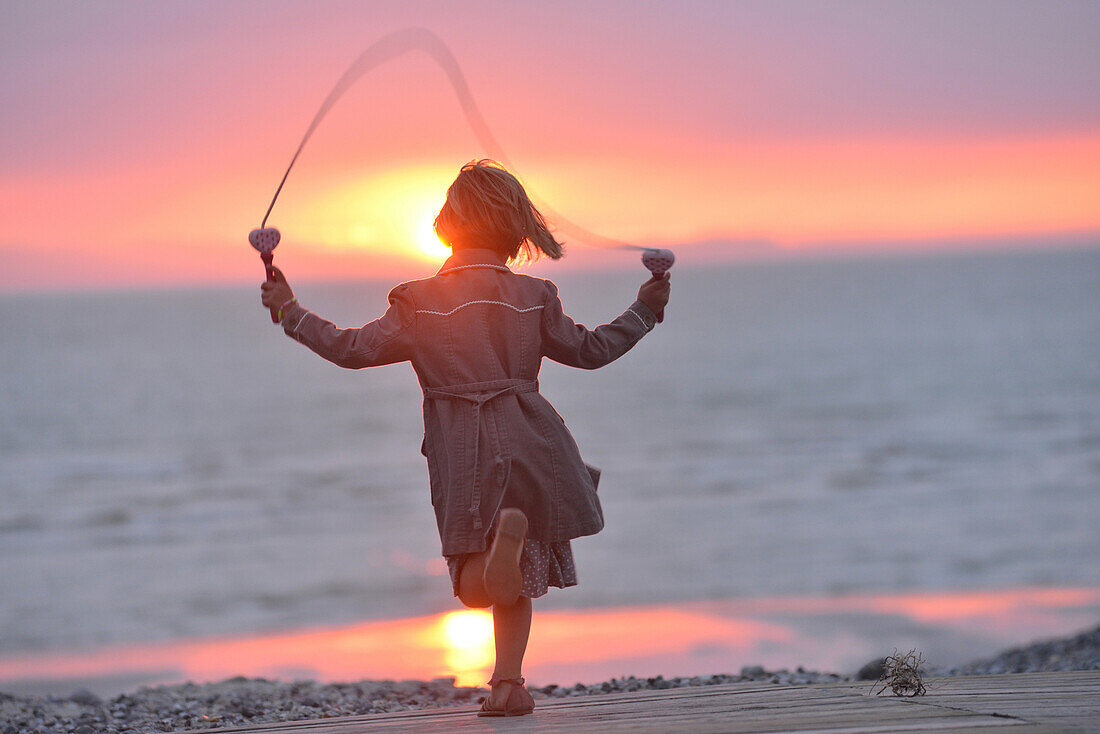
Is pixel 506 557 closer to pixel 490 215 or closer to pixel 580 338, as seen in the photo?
pixel 580 338

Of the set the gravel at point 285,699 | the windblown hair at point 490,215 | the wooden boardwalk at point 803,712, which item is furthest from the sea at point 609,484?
the windblown hair at point 490,215

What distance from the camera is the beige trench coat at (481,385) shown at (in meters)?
3.43

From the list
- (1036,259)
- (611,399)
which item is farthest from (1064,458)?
(1036,259)

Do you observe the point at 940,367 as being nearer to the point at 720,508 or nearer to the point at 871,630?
the point at 720,508

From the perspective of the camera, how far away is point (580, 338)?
3.61m

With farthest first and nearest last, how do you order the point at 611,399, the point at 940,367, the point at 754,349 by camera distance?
the point at 754,349
the point at 940,367
the point at 611,399

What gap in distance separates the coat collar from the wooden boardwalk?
52.1 inches

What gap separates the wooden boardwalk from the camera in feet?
9.53

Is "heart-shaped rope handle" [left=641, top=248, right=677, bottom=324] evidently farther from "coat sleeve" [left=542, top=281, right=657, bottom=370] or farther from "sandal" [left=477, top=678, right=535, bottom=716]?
"sandal" [left=477, top=678, right=535, bottom=716]

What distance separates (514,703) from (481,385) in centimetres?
93

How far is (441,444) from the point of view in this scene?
11.5 ft

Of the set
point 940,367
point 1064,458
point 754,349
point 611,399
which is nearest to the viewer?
point 1064,458

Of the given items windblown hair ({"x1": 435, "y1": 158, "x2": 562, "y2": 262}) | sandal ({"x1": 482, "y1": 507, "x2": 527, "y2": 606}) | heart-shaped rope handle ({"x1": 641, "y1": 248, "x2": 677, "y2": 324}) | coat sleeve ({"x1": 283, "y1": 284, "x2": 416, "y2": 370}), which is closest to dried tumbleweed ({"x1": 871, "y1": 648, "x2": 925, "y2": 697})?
sandal ({"x1": 482, "y1": 507, "x2": 527, "y2": 606})

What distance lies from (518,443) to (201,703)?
222 centimetres
